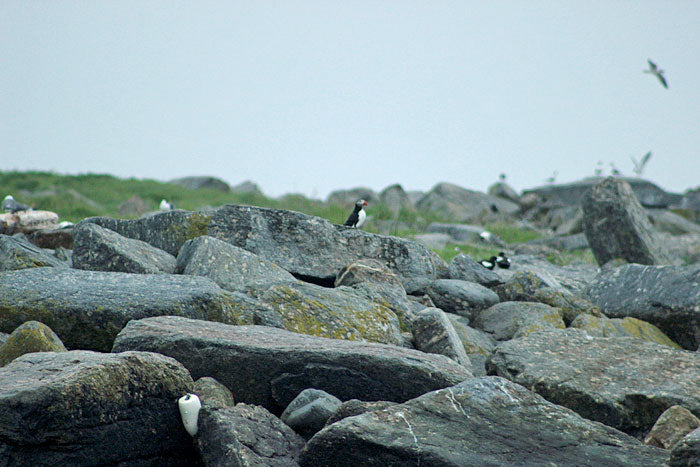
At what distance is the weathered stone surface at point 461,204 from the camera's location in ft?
92.0

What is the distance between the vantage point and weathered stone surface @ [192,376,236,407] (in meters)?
6.03

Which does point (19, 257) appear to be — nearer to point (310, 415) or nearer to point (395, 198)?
point (310, 415)

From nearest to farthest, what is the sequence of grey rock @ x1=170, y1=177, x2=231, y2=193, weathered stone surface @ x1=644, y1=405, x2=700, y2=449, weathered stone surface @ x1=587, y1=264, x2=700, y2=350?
weathered stone surface @ x1=644, y1=405, x2=700, y2=449, weathered stone surface @ x1=587, y1=264, x2=700, y2=350, grey rock @ x1=170, y1=177, x2=231, y2=193

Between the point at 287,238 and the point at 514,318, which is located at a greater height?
the point at 287,238

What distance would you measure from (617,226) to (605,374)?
321 inches

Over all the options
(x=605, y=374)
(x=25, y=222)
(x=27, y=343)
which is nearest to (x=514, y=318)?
(x=605, y=374)

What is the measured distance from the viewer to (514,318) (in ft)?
33.8

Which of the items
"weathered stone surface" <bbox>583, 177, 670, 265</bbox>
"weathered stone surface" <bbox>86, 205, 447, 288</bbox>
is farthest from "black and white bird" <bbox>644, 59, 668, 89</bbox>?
"weathered stone surface" <bbox>86, 205, 447, 288</bbox>

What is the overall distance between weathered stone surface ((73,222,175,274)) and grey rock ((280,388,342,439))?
12.7ft

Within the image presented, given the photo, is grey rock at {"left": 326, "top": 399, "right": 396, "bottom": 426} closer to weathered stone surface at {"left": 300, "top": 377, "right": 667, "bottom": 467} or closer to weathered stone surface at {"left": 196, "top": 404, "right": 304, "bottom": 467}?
weathered stone surface at {"left": 300, "top": 377, "right": 667, "bottom": 467}

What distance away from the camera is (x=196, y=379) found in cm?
639

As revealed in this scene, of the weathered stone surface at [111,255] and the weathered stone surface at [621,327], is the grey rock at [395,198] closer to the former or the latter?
the weathered stone surface at [621,327]

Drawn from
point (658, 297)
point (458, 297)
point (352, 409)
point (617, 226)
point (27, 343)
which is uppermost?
point (617, 226)

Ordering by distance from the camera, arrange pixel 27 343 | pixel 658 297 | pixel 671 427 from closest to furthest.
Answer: pixel 671 427
pixel 27 343
pixel 658 297
